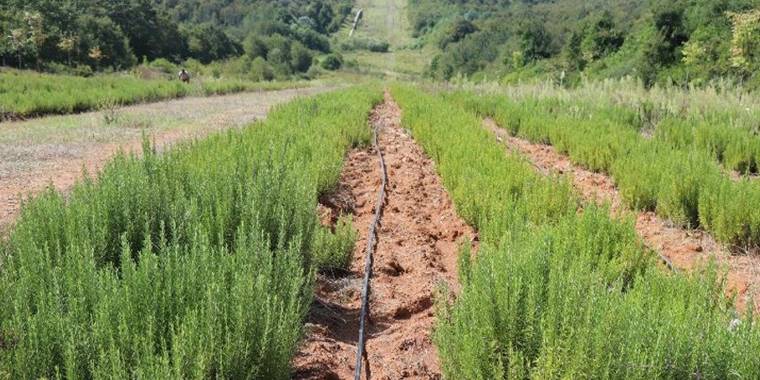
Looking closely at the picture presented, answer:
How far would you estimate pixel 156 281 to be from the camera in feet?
7.86

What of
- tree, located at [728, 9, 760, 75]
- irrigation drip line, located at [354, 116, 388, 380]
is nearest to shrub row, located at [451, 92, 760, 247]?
irrigation drip line, located at [354, 116, 388, 380]

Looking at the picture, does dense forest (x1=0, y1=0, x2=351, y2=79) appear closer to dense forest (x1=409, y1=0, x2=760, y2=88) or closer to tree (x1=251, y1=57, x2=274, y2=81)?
tree (x1=251, y1=57, x2=274, y2=81)

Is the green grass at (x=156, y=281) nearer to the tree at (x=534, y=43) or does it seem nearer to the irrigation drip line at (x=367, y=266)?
the irrigation drip line at (x=367, y=266)

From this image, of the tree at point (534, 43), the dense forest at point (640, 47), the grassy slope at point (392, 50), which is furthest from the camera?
the grassy slope at point (392, 50)

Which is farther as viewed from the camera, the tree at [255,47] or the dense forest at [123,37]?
the tree at [255,47]

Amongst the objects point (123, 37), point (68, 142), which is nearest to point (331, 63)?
point (123, 37)

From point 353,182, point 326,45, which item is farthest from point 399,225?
point 326,45

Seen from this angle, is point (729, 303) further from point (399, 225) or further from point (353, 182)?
point (353, 182)

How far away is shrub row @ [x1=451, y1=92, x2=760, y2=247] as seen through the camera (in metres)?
4.86

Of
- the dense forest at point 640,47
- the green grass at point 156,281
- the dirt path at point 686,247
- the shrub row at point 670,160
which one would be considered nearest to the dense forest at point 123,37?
the dense forest at point 640,47

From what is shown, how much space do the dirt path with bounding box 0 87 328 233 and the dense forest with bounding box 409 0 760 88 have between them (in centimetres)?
1044

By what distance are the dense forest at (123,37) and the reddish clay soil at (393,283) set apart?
1347 inches

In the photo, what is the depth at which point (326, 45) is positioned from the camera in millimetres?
133750

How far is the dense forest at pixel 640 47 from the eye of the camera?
23772mm
